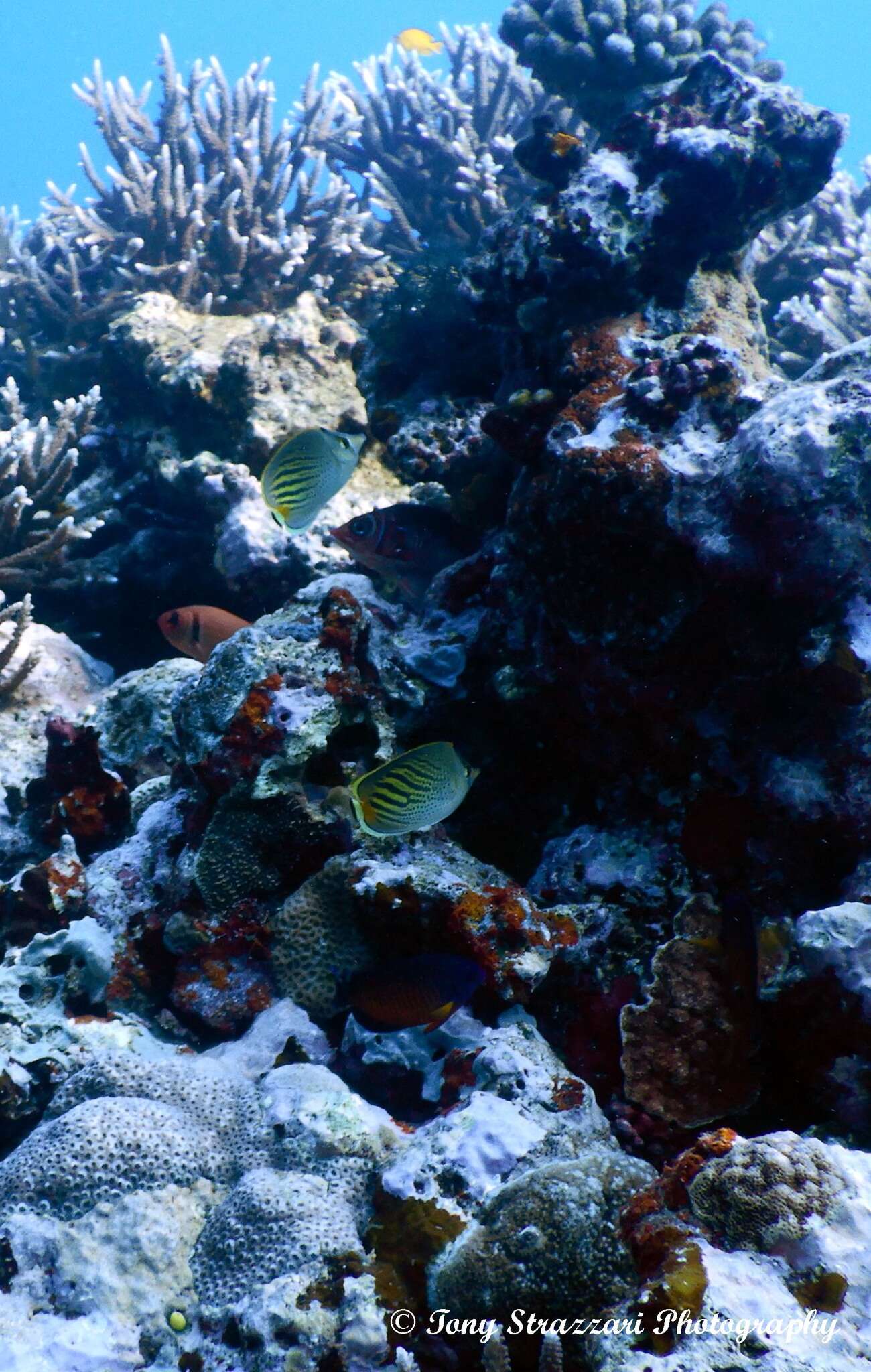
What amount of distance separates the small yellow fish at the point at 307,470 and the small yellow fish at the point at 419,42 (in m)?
9.41

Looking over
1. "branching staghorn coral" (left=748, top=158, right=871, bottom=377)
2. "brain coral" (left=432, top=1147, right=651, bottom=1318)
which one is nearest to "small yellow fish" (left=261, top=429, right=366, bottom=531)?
"brain coral" (left=432, top=1147, right=651, bottom=1318)

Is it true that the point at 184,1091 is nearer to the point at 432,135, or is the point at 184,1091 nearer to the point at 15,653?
the point at 15,653

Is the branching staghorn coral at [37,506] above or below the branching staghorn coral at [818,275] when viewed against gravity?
below

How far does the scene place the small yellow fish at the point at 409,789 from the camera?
2205mm

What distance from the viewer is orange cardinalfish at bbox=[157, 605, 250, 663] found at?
3.54 m

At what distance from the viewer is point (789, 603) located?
8.36 ft

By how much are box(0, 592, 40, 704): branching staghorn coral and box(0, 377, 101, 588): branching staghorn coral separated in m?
0.67

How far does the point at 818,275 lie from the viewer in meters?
6.77

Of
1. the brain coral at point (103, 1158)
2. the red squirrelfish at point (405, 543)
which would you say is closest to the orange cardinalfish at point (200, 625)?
the red squirrelfish at point (405, 543)

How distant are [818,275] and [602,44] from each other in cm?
260

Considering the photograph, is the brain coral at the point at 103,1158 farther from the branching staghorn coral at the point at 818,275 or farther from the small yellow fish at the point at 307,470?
the branching staghorn coral at the point at 818,275

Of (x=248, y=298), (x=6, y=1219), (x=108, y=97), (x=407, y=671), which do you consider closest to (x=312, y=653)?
(x=407, y=671)

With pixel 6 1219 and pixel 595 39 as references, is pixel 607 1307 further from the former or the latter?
pixel 595 39

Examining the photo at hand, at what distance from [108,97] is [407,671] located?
23.8 feet
